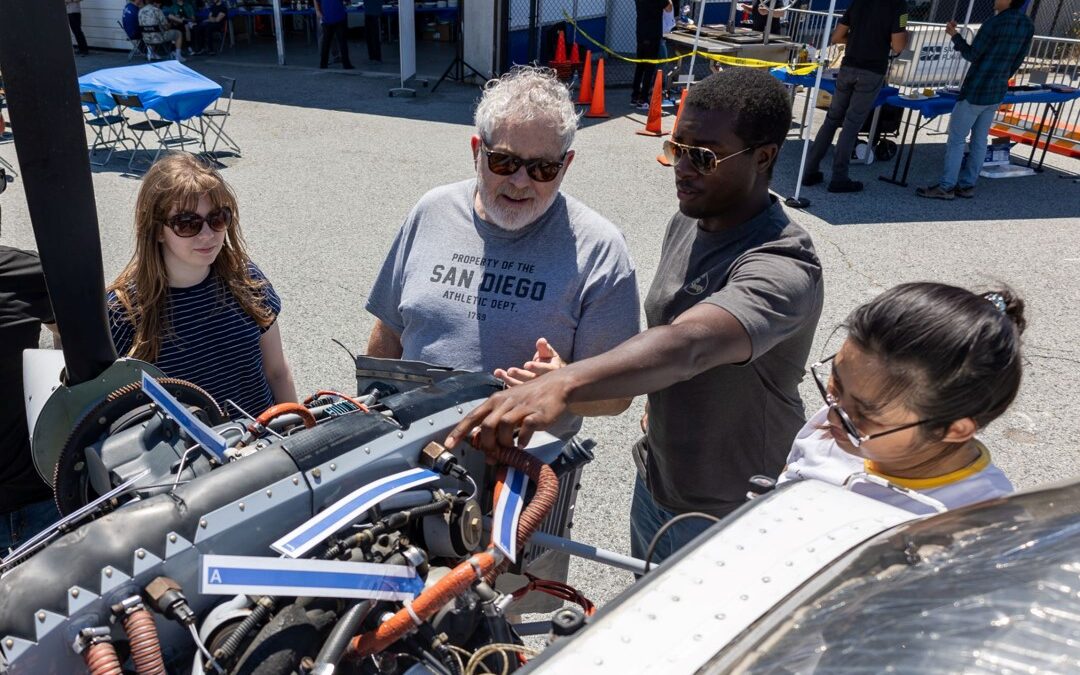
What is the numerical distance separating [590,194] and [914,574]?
7.35m

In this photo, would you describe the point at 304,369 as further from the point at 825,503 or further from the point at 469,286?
the point at 825,503

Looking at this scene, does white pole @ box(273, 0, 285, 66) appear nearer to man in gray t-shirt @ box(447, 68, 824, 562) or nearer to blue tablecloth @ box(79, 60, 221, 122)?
blue tablecloth @ box(79, 60, 221, 122)

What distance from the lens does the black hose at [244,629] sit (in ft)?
3.15

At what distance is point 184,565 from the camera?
3.26 feet

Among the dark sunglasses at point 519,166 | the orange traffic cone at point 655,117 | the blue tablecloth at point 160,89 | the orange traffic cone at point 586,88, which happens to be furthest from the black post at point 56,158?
the orange traffic cone at point 586,88

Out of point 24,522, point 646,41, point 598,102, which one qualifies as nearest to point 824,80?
point 598,102

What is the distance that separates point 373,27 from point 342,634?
16002mm

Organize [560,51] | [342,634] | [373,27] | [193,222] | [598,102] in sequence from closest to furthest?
[342,634], [193,222], [598,102], [560,51], [373,27]

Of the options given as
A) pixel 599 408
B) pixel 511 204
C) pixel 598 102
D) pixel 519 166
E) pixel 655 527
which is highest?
pixel 519 166

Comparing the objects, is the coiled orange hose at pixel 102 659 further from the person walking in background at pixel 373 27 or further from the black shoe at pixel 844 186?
the person walking in background at pixel 373 27

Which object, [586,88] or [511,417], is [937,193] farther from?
[511,417]

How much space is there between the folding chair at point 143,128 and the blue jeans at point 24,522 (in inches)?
261

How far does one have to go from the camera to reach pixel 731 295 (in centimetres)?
161

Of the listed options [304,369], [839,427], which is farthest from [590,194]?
[839,427]
